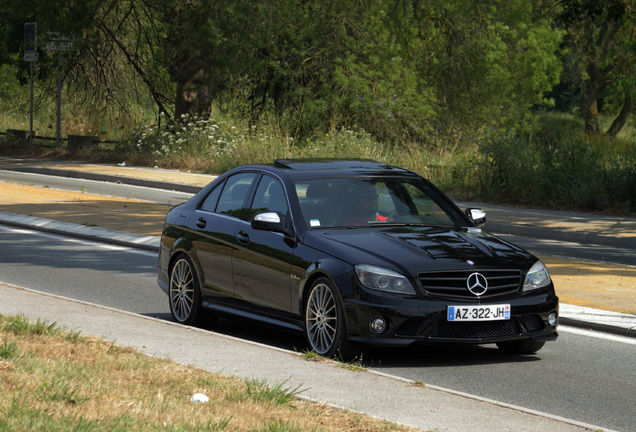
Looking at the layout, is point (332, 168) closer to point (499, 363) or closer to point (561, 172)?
point (499, 363)

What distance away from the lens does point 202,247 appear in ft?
29.4

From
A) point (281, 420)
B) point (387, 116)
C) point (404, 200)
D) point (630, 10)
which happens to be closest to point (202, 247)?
point (404, 200)

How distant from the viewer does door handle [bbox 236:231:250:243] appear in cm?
842

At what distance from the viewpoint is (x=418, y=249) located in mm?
7418

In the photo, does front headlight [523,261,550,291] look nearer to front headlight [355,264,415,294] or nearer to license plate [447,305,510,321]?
license plate [447,305,510,321]

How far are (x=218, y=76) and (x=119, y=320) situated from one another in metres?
26.9

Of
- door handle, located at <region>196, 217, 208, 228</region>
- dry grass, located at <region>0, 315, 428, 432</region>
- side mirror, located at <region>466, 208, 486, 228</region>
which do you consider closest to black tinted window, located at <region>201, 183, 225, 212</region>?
door handle, located at <region>196, 217, 208, 228</region>

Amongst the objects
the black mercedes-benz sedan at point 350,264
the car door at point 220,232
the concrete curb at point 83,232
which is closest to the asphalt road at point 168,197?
the concrete curb at point 83,232

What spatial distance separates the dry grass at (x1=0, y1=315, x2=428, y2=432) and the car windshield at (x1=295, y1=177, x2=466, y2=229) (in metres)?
2.08

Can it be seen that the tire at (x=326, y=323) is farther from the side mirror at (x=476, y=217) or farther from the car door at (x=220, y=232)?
the side mirror at (x=476, y=217)

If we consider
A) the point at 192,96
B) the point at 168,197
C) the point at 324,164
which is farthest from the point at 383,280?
the point at 192,96

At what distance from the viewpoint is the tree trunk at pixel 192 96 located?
35.2 m

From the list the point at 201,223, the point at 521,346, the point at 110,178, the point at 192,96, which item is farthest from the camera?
the point at 192,96

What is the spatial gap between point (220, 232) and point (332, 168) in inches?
44.2
